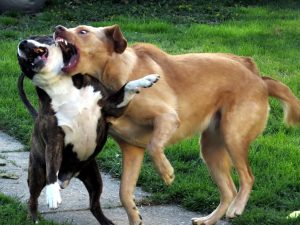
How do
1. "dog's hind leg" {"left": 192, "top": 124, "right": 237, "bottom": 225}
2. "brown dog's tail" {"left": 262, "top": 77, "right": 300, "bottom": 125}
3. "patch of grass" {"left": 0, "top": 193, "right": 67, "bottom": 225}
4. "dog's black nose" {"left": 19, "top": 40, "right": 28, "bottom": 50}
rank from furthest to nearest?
"brown dog's tail" {"left": 262, "top": 77, "right": 300, "bottom": 125} → "dog's hind leg" {"left": 192, "top": 124, "right": 237, "bottom": 225} → "patch of grass" {"left": 0, "top": 193, "right": 67, "bottom": 225} → "dog's black nose" {"left": 19, "top": 40, "right": 28, "bottom": 50}

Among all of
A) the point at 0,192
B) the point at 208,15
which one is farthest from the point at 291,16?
the point at 0,192

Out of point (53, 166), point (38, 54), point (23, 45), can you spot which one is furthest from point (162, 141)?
point (23, 45)

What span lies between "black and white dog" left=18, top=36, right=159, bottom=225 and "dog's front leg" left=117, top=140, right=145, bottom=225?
312 millimetres

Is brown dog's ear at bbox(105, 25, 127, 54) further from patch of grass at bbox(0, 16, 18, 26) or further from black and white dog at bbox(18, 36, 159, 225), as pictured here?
patch of grass at bbox(0, 16, 18, 26)

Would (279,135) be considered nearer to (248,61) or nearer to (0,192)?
(248,61)

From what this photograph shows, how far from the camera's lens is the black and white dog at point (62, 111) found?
527 centimetres

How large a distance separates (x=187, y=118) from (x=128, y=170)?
62 cm

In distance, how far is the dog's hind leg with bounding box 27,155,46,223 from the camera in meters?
5.66

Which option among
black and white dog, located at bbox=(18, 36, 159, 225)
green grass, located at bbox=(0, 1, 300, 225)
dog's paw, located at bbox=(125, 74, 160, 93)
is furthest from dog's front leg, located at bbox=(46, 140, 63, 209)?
green grass, located at bbox=(0, 1, 300, 225)

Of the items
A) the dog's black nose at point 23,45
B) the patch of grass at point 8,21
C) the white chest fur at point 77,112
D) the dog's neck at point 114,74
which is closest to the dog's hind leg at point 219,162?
the dog's neck at point 114,74

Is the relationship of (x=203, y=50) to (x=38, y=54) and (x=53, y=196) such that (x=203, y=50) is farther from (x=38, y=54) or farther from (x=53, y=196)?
(x=53, y=196)

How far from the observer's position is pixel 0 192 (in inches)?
251

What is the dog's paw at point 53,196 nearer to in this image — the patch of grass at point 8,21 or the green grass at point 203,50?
the green grass at point 203,50

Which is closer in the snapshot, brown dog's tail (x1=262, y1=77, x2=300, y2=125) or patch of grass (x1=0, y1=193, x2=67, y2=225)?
patch of grass (x1=0, y1=193, x2=67, y2=225)
